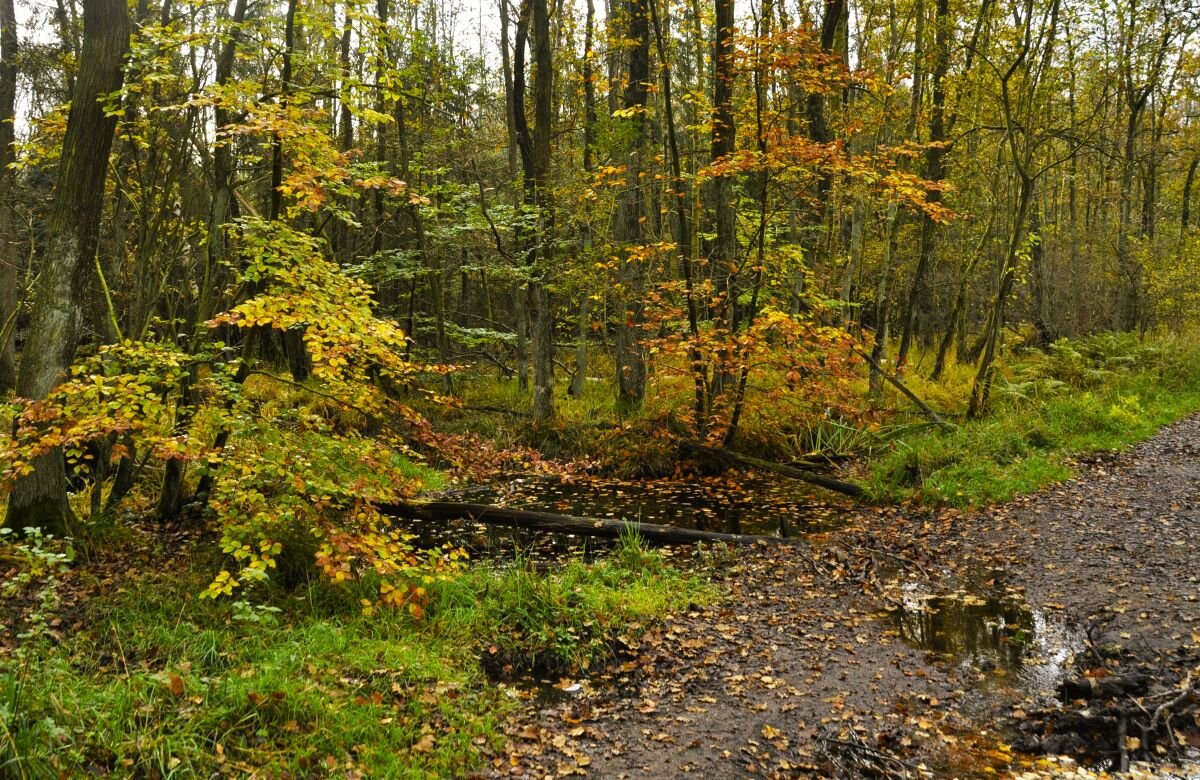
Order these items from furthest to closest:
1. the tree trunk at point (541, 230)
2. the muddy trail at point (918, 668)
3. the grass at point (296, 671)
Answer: the tree trunk at point (541, 230), the muddy trail at point (918, 668), the grass at point (296, 671)

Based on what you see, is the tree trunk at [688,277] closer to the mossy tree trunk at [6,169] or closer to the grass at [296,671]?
the grass at [296,671]

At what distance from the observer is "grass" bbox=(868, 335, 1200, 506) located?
1011 centimetres

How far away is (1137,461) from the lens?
10.7m

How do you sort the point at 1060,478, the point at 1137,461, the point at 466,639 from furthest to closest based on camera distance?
1. the point at 1137,461
2. the point at 1060,478
3. the point at 466,639

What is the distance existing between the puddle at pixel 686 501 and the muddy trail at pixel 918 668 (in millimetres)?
1394

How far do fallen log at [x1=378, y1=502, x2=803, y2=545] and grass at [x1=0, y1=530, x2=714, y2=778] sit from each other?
1417 millimetres

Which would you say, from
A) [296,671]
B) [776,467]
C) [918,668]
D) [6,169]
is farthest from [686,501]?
[6,169]

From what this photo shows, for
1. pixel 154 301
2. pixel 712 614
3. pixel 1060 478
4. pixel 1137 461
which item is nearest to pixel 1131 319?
pixel 1137 461

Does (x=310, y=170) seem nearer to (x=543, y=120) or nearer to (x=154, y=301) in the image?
(x=154, y=301)

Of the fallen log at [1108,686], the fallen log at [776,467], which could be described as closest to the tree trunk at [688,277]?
the fallen log at [776,467]

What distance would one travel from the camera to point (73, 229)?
6.17 m

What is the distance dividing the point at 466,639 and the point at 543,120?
1097 centimetres

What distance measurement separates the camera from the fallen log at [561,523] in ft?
28.6

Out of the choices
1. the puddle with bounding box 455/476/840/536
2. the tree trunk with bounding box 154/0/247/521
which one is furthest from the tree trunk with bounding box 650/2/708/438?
the tree trunk with bounding box 154/0/247/521
